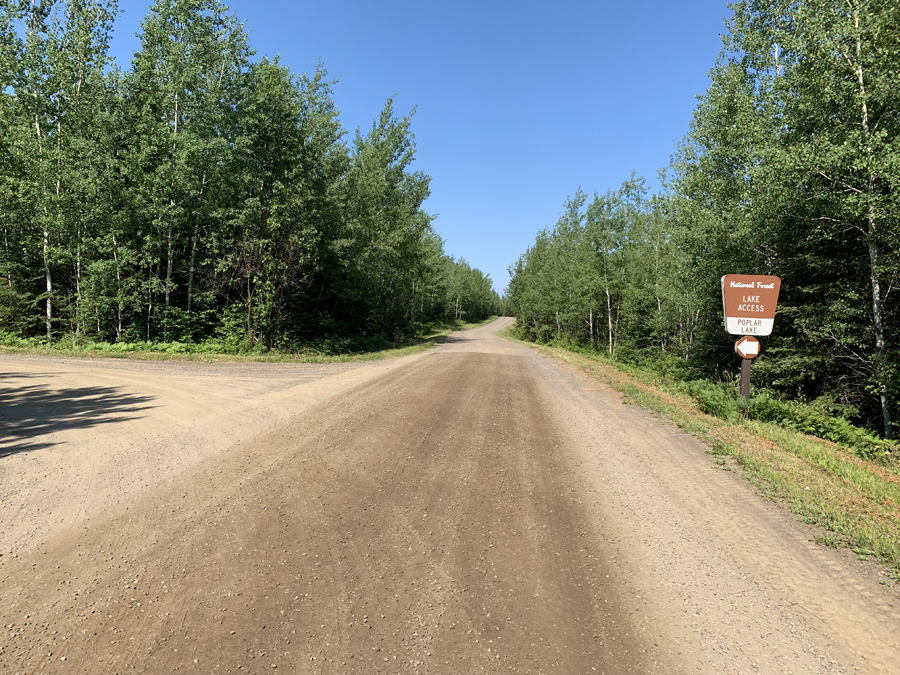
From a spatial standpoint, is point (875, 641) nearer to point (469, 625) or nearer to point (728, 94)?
point (469, 625)

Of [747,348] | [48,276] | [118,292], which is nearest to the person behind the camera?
[747,348]

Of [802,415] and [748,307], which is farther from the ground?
[748,307]

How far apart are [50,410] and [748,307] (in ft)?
43.8

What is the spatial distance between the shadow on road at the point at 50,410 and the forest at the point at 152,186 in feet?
28.8

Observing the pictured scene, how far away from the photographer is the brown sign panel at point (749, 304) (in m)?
7.89

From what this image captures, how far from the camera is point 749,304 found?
7957 mm

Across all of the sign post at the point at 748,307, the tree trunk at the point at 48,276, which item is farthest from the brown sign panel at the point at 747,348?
the tree trunk at the point at 48,276

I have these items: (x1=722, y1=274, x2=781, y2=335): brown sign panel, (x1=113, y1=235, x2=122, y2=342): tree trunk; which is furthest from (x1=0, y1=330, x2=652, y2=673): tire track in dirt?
(x1=113, y1=235, x2=122, y2=342): tree trunk

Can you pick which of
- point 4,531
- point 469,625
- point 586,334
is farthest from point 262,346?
point 586,334

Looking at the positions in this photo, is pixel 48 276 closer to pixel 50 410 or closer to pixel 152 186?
pixel 152 186

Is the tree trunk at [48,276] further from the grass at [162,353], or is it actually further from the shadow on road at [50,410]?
the shadow on road at [50,410]

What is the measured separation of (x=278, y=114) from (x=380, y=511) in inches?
733

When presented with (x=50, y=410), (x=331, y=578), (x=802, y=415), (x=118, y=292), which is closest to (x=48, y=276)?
(x=118, y=292)

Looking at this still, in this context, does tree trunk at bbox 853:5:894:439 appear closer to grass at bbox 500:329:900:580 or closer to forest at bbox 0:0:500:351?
grass at bbox 500:329:900:580
